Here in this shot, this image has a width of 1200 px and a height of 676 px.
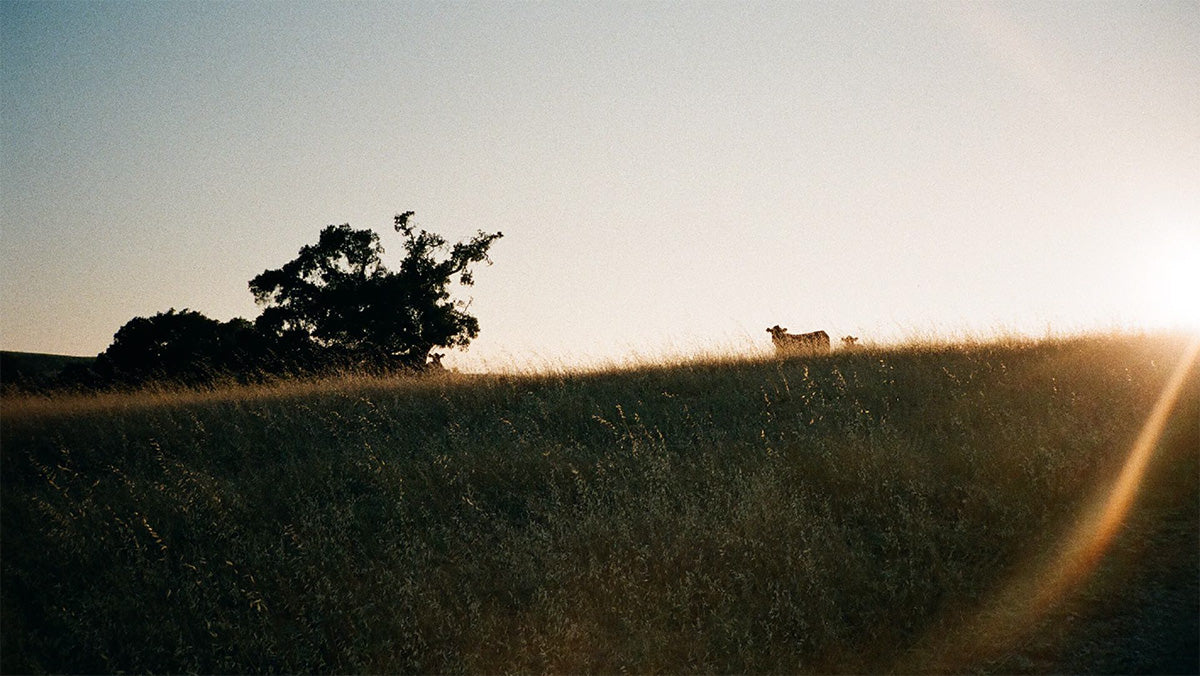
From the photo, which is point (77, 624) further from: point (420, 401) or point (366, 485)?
point (420, 401)

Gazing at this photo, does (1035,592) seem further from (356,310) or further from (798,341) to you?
(356,310)

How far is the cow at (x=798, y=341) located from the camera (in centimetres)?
1413

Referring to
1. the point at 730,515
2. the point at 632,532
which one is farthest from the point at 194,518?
the point at 730,515

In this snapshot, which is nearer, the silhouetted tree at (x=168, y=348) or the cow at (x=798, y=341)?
the cow at (x=798, y=341)

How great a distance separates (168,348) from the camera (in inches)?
865

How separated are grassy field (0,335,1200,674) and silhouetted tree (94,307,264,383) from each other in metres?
11.8

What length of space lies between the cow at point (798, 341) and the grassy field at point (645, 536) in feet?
12.5

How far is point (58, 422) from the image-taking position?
10.3 m

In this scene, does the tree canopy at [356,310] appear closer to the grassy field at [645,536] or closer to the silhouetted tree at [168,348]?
the silhouetted tree at [168,348]

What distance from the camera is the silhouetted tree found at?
20.9 metres

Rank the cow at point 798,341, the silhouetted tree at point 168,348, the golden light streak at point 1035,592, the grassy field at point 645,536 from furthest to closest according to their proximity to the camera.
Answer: the silhouetted tree at point 168,348, the cow at point 798,341, the grassy field at point 645,536, the golden light streak at point 1035,592

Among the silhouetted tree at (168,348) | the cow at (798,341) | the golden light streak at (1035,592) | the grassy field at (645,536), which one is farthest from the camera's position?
the silhouetted tree at (168,348)

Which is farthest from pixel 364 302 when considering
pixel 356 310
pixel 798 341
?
pixel 798 341

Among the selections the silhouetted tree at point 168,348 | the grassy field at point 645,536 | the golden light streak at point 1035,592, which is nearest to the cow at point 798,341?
the grassy field at point 645,536
